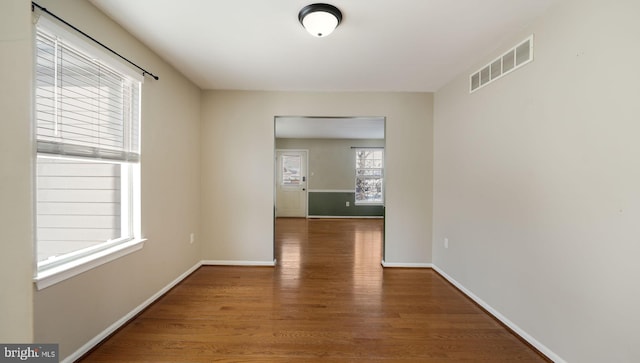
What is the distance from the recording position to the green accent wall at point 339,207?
6.97 meters

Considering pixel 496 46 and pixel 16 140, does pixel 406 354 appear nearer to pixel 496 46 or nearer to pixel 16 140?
pixel 16 140

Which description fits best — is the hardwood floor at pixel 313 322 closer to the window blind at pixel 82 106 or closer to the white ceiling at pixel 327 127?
the window blind at pixel 82 106

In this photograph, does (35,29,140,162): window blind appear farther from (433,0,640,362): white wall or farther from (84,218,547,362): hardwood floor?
(433,0,640,362): white wall

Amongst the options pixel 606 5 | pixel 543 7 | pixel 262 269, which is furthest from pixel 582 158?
pixel 262 269

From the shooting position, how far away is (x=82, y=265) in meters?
1.52

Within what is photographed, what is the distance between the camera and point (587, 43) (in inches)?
54.5

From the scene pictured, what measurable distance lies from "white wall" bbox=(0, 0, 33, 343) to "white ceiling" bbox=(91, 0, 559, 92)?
1193 mm

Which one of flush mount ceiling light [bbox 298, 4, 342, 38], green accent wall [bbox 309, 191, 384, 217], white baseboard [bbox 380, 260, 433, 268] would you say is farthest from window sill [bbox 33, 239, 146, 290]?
green accent wall [bbox 309, 191, 384, 217]

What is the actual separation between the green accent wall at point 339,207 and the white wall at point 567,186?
15.2 feet

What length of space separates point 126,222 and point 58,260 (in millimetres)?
576

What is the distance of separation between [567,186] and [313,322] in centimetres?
206

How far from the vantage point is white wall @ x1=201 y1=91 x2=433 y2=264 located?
3.20m

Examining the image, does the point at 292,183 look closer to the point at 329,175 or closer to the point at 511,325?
the point at 329,175

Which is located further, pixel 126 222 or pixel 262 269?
pixel 262 269
